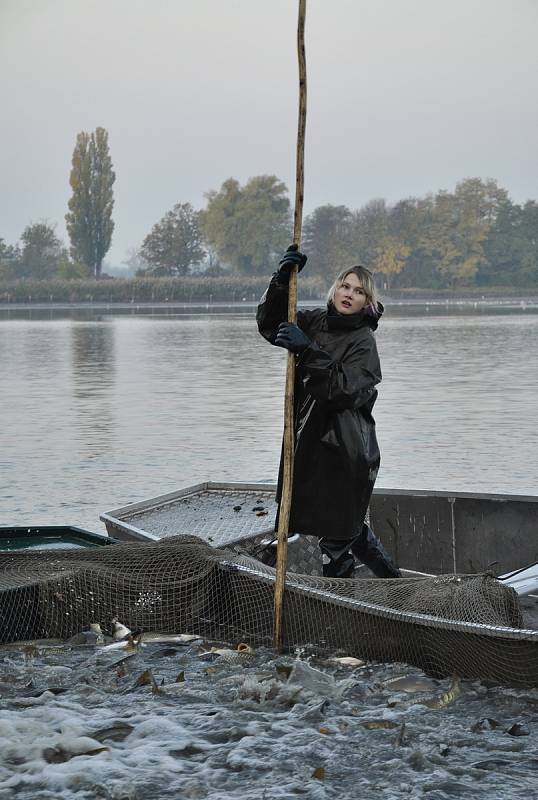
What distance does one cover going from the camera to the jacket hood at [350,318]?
5.55 m

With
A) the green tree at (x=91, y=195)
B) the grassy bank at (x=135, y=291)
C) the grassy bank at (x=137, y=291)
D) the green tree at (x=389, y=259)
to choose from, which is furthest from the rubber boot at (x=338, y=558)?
the green tree at (x=389, y=259)

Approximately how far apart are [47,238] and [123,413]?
107343 mm

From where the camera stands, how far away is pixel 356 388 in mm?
5297

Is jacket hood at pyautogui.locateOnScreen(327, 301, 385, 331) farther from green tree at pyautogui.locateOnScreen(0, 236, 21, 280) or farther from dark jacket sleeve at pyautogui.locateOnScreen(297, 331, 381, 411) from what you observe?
green tree at pyautogui.locateOnScreen(0, 236, 21, 280)

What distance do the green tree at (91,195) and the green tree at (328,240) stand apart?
87.6ft

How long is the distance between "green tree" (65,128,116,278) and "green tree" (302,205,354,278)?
26698mm

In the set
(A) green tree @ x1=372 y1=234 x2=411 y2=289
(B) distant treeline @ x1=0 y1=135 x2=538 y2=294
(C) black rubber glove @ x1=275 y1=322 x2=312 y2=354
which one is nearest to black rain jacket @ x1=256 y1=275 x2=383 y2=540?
(C) black rubber glove @ x1=275 y1=322 x2=312 y2=354

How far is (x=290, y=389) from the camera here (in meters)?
4.89

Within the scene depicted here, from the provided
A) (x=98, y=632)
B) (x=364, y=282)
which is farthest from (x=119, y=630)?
(x=364, y=282)

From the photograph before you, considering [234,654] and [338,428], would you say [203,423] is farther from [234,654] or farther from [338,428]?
[234,654]

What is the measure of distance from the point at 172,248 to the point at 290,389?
114276 millimetres

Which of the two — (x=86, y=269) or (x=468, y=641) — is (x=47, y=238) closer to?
(x=86, y=269)

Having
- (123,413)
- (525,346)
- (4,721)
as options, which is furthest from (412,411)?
(525,346)

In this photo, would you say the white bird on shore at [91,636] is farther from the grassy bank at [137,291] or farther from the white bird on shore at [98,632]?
the grassy bank at [137,291]
